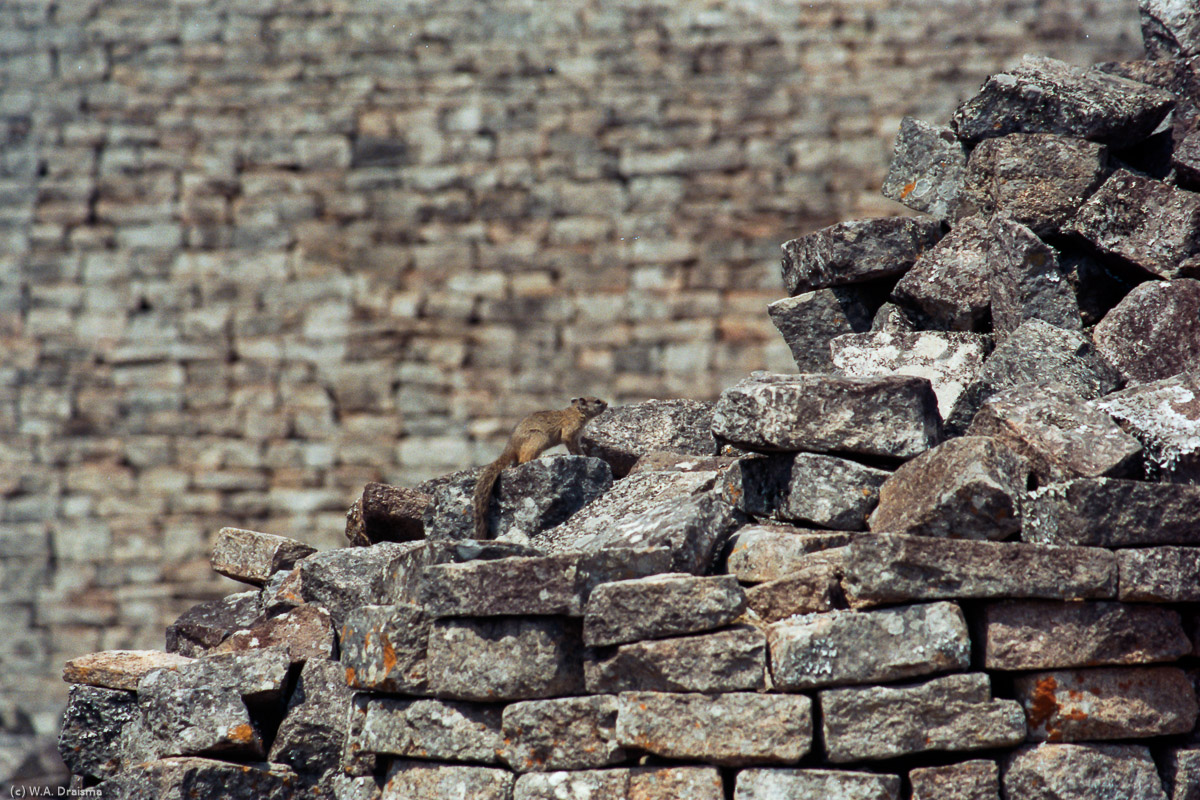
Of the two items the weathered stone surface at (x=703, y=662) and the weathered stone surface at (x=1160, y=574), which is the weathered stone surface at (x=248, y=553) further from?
the weathered stone surface at (x=1160, y=574)

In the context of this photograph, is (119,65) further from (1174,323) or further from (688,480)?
(1174,323)

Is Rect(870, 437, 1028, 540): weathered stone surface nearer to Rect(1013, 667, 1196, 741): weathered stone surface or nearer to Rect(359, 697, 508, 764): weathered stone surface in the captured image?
Rect(1013, 667, 1196, 741): weathered stone surface

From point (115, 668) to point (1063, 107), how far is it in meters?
4.30

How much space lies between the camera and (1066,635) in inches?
115

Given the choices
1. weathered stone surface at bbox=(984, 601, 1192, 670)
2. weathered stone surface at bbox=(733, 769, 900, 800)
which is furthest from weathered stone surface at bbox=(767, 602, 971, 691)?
weathered stone surface at bbox=(733, 769, 900, 800)

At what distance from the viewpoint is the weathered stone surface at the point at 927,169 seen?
4828mm

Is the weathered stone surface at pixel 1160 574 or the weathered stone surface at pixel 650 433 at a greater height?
the weathered stone surface at pixel 650 433

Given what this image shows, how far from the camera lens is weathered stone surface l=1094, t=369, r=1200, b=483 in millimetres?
3238

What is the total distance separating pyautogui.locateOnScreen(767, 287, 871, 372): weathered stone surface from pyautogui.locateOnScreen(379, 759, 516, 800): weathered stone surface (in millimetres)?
2378

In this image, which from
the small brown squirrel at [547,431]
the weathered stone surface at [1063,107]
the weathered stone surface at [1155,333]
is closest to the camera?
the weathered stone surface at [1155,333]

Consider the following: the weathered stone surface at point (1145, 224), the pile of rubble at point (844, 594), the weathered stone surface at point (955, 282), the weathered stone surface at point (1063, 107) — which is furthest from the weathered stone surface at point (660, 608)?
the weathered stone surface at point (1063, 107)

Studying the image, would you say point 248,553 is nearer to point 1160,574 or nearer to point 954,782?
point 954,782

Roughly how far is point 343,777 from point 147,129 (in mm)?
7006

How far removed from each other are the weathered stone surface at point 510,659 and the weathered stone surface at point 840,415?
873mm
